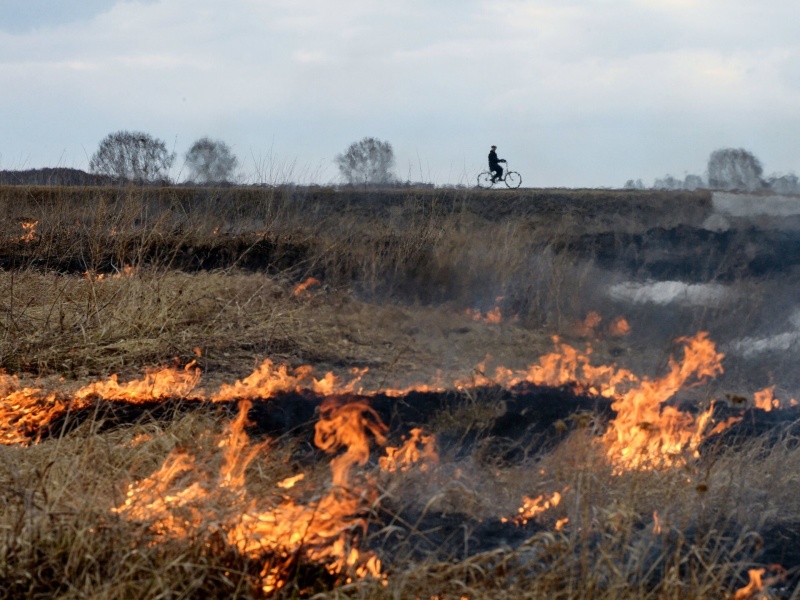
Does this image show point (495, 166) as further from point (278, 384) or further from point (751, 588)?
point (751, 588)

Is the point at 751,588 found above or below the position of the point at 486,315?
below

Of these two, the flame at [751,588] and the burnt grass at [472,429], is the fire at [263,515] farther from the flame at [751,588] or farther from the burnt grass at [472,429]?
the flame at [751,588]

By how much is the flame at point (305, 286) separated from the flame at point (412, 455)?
5.80 m

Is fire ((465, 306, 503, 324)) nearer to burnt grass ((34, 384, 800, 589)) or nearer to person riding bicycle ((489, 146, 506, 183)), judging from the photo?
burnt grass ((34, 384, 800, 589))

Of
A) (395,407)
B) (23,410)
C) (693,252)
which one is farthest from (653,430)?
(693,252)

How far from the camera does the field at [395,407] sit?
130 inches

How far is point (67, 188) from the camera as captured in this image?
49.7 feet

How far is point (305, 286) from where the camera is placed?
36.2 feet

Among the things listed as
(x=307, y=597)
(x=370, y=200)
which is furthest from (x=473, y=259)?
(x=307, y=597)

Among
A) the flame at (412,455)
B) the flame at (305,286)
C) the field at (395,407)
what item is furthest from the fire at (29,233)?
the flame at (412,455)

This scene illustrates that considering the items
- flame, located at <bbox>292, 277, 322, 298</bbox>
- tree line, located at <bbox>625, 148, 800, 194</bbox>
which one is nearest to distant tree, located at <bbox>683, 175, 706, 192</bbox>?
tree line, located at <bbox>625, 148, 800, 194</bbox>

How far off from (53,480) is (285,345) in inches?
194

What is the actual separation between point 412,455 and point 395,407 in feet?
1.44

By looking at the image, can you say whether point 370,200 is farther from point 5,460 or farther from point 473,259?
point 5,460
